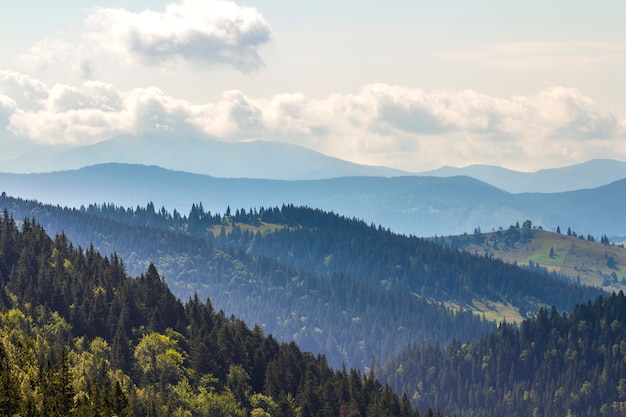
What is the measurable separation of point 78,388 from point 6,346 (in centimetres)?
1351

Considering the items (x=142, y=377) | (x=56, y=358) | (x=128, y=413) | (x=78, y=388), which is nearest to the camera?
(x=128, y=413)

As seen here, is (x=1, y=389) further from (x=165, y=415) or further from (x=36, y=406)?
(x=165, y=415)

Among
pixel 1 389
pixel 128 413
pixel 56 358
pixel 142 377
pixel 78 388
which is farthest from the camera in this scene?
pixel 142 377

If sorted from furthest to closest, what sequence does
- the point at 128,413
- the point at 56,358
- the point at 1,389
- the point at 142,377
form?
Result: the point at 142,377 < the point at 56,358 < the point at 128,413 < the point at 1,389

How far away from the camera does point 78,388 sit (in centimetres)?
15788

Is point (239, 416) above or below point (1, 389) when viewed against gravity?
below

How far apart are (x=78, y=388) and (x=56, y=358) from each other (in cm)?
1942

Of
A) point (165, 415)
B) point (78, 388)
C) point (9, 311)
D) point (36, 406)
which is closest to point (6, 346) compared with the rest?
point (78, 388)

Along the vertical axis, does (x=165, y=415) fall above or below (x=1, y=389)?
below

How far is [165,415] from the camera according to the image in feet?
582

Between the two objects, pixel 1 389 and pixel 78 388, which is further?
pixel 78 388

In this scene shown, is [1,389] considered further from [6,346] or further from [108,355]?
[108,355]

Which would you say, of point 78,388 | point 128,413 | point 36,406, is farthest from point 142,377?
point 36,406

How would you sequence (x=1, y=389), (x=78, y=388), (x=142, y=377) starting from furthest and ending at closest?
(x=142, y=377)
(x=78, y=388)
(x=1, y=389)
